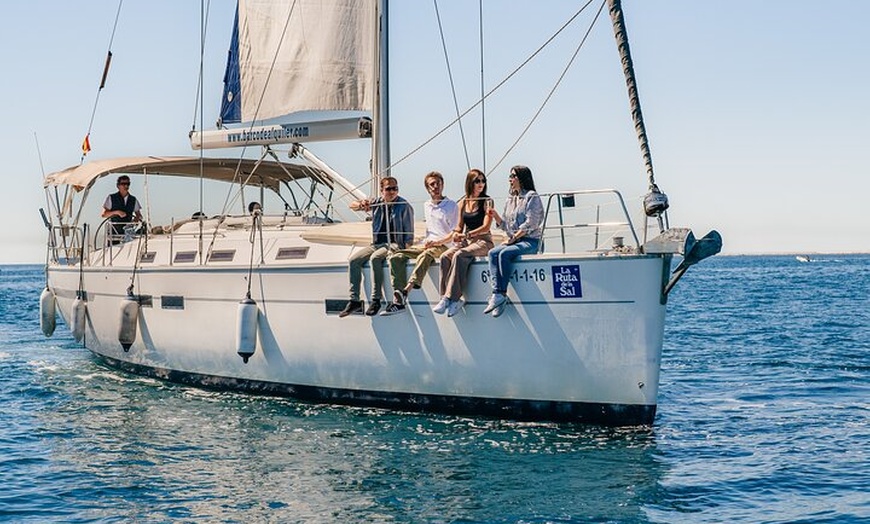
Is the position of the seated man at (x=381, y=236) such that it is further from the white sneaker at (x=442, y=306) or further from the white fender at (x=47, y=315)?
the white fender at (x=47, y=315)

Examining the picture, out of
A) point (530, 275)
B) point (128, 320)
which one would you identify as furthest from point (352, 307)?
point (128, 320)

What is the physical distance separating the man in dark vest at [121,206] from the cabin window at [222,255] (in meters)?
3.61

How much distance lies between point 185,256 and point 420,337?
4935mm

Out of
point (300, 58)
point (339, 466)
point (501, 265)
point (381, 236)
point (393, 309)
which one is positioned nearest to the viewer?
point (339, 466)

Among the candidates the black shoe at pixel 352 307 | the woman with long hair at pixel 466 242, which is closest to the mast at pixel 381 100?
the black shoe at pixel 352 307

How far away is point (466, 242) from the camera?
11.9m

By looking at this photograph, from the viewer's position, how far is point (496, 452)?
10602 millimetres

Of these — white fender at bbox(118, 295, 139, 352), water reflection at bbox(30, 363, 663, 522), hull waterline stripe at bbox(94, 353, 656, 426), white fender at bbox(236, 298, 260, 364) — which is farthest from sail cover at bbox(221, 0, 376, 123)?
→ water reflection at bbox(30, 363, 663, 522)

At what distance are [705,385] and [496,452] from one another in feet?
21.8

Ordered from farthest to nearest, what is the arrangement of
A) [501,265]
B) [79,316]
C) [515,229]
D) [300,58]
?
1. [79,316]
2. [300,58]
3. [515,229]
4. [501,265]

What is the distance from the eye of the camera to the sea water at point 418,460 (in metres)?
8.82

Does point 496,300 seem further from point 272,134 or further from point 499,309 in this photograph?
point 272,134

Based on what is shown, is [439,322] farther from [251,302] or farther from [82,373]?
[82,373]

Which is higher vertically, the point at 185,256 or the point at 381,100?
the point at 381,100
